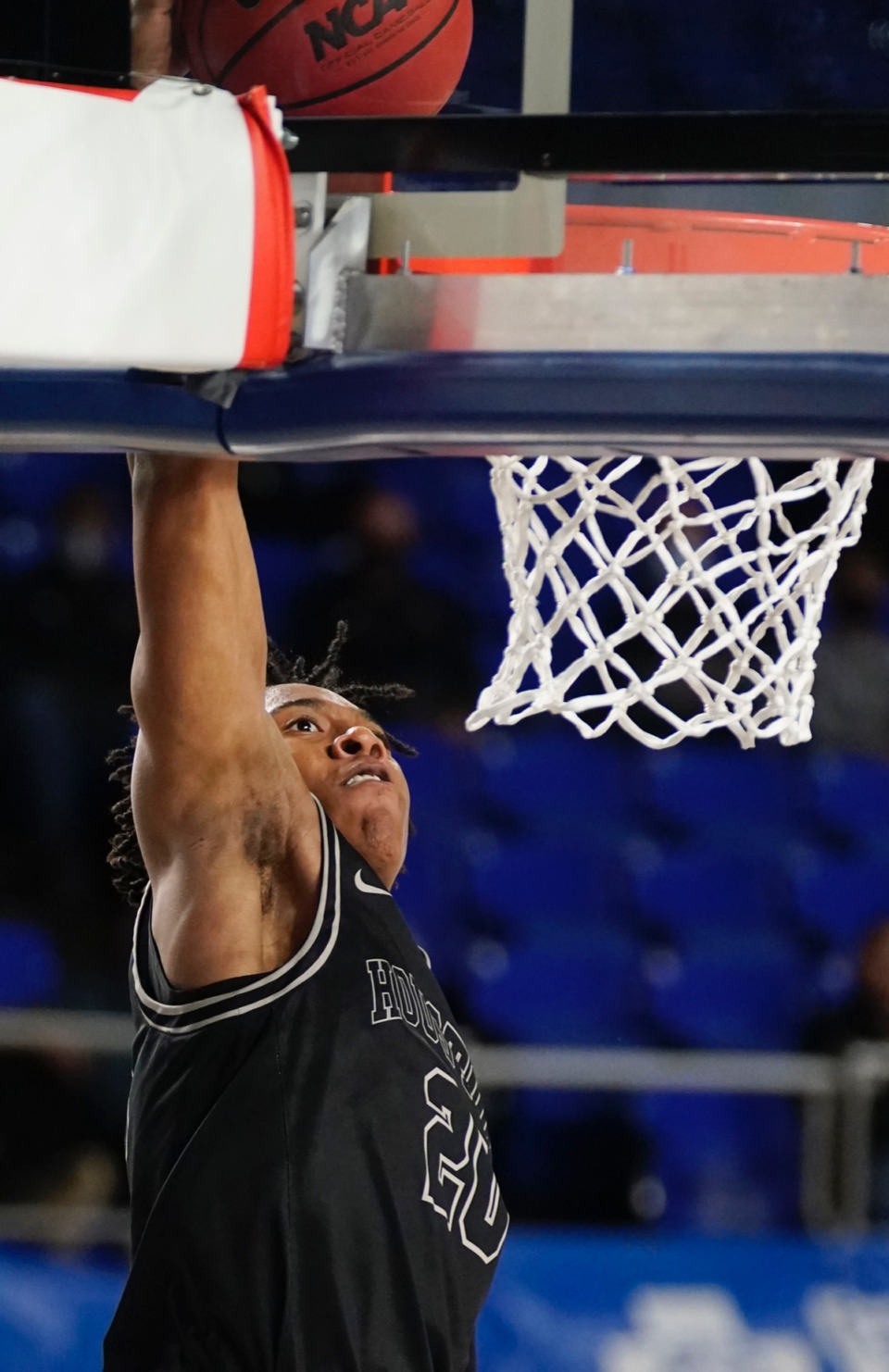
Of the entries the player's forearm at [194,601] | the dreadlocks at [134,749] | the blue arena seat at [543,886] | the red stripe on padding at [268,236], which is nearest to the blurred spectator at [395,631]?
the blue arena seat at [543,886]

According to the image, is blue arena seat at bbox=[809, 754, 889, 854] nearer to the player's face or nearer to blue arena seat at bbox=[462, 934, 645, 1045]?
blue arena seat at bbox=[462, 934, 645, 1045]

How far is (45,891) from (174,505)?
276cm

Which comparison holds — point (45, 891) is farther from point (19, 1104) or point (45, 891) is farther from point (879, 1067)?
point (879, 1067)

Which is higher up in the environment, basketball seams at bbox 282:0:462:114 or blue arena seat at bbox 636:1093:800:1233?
basketball seams at bbox 282:0:462:114

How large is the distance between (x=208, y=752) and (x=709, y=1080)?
2463 mm

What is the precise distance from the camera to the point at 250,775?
1.45 m

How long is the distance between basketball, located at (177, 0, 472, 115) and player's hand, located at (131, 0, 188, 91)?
2cm

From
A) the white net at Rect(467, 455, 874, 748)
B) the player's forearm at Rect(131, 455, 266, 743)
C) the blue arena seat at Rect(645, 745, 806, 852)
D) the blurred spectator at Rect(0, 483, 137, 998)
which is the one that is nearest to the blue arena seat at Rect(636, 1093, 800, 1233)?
the blue arena seat at Rect(645, 745, 806, 852)

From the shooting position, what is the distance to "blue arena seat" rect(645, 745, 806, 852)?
399 centimetres

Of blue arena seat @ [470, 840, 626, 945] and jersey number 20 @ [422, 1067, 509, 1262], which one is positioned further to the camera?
blue arena seat @ [470, 840, 626, 945]

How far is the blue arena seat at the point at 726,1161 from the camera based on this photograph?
3.63 metres

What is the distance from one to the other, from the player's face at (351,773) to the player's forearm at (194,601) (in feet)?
1.17

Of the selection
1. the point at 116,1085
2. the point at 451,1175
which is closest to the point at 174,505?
the point at 451,1175

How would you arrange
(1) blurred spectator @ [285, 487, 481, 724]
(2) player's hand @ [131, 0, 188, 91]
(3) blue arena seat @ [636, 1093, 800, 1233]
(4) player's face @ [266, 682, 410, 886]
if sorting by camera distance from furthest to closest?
1. (1) blurred spectator @ [285, 487, 481, 724]
2. (3) blue arena seat @ [636, 1093, 800, 1233]
3. (4) player's face @ [266, 682, 410, 886]
4. (2) player's hand @ [131, 0, 188, 91]
